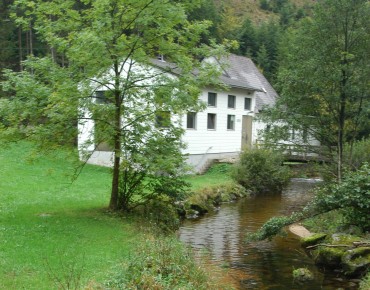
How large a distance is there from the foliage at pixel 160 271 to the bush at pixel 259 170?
16009 millimetres

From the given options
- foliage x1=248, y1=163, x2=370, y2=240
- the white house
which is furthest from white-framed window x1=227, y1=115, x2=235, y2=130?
foliage x1=248, y1=163, x2=370, y2=240

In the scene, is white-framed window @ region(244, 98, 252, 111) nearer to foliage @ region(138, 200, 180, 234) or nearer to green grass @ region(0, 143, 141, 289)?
green grass @ region(0, 143, 141, 289)

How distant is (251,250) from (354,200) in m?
A: 3.30

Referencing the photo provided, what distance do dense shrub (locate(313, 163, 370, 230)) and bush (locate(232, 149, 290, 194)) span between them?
11339 mm

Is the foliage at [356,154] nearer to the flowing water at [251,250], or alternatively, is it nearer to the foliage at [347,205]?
the flowing water at [251,250]

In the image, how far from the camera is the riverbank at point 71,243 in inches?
321

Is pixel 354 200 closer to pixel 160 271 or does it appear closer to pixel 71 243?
pixel 160 271

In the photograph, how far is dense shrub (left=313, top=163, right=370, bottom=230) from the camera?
1245 cm

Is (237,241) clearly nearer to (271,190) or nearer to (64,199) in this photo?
(64,199)

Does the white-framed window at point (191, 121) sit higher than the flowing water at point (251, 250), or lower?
higher

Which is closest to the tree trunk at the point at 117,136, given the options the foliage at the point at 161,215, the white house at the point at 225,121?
the foliage at the point at 161,215

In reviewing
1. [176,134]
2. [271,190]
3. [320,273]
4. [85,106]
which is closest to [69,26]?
[85,106]

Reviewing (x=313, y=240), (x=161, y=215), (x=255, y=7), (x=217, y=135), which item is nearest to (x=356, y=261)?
(x=313, y=240)

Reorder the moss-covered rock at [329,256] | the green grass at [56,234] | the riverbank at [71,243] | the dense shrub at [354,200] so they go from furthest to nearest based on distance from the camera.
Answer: the dense shrub at [354,200], the moss-covered rock at [329,256], the green grass at [56,234], the riverbank at [71,243]
